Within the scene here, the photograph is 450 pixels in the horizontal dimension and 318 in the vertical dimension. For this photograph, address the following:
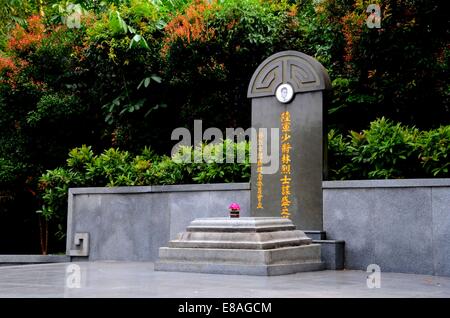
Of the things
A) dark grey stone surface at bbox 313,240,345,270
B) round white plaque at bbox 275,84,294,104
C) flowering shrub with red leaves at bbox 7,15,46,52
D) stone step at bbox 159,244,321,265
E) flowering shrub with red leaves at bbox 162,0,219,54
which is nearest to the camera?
stone step at bbox 159,244,321,265

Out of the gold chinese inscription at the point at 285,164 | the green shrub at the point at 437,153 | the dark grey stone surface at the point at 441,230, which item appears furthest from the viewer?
the gold chinese inscription at the point at 285,164

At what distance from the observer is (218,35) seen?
41.5 feet

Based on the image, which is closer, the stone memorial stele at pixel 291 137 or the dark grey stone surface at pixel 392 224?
the dark grey stone surface at pixel 392 224

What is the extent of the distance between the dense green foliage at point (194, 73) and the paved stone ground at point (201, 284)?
205 cm

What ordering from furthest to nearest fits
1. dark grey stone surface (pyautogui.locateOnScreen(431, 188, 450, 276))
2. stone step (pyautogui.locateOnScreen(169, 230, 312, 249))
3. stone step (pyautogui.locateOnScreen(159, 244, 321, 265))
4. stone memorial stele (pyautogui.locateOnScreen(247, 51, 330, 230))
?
stone memorial stele (pyautogui.locateOnScreen(247, 51, 330, 230)) < dark grey stone surface (pyautogui.locateOnScreen(431, 188, 450, 276)) < stone step (pyautogui.locateOnScreen(169, 230, 312, 249)) < stone step (pyautogui.locateOnScreen(159, 244, 321, 265))

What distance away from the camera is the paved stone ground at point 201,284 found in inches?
231

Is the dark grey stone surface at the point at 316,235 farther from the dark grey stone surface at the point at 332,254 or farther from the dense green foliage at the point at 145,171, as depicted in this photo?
the dense green foliage at the point at 145,171

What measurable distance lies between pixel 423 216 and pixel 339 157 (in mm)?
1882

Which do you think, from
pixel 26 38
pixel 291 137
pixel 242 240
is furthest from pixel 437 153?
pixel 26 38

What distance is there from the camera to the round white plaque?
9749 millimetres

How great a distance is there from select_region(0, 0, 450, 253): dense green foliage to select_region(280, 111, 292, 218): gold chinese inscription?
0.71 metres

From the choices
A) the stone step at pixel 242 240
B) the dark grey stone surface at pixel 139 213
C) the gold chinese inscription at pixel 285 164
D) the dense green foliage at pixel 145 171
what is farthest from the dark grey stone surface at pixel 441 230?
the dense green foliage at pixel 145 171

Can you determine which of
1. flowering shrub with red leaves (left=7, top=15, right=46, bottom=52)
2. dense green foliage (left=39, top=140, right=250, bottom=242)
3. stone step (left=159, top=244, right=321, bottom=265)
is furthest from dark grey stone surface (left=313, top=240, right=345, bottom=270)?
flowering shrub with red leaves (left=7, top=15, right=46, bottom=52)

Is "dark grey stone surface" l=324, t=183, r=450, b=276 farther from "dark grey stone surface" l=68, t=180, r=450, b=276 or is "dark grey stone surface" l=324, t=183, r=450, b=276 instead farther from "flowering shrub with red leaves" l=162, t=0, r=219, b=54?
"flowering shrub with red leaves" l=162, t=0, r=219, b=54
